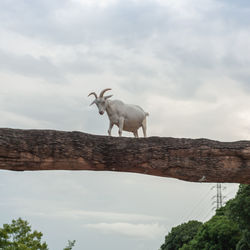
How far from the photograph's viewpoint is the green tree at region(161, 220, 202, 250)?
37625 mm

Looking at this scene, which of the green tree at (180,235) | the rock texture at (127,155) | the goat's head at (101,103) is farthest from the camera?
the green tree at (180,235)

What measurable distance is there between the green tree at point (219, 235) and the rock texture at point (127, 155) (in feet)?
63.9

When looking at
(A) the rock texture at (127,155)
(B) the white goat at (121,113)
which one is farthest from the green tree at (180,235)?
(A) the rock texture at (127,155)

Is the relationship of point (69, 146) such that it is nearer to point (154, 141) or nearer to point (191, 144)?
point (154, 141)

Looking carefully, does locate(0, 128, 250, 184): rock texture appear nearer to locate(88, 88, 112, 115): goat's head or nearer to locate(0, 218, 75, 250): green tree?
locate(88, 88, 112, 115): goat's head

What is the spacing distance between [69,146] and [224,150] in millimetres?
2678

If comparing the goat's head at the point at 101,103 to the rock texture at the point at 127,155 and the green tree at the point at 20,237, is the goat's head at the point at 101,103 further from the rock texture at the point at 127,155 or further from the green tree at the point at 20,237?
the green tree at the point at 20,237

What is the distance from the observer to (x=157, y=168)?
8344 mm

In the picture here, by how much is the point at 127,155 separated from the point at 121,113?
2.45 m

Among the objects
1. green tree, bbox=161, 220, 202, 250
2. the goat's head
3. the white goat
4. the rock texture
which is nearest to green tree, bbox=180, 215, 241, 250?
green tree, bbox=161, 220, 202, 250

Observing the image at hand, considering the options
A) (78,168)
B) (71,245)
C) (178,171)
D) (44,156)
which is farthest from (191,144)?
(71,245)

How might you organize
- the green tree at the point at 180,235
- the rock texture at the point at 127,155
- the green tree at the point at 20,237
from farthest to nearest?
the green tree at the point at 180,235
the green tree at the point at 20,237
the rock texture at the point at 127,155

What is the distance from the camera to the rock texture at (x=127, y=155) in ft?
25.8

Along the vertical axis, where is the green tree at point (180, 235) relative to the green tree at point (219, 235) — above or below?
above
